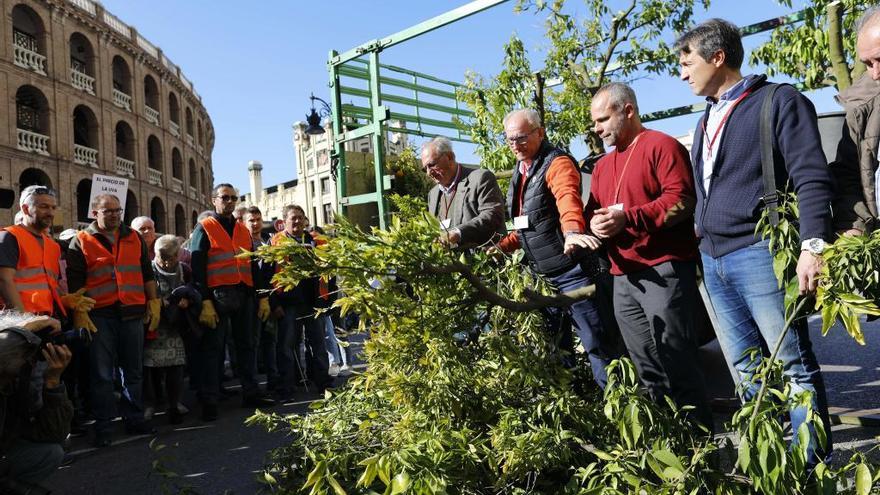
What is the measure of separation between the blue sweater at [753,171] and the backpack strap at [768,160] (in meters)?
0.02

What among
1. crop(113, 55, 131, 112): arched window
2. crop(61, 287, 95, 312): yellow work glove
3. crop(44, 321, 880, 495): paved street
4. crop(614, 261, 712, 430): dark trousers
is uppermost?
crop(113, 55, 131, 112): arched window

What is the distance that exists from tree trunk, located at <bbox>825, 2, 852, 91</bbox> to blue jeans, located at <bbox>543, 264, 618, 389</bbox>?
6.50 ft

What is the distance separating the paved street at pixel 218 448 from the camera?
362 cm

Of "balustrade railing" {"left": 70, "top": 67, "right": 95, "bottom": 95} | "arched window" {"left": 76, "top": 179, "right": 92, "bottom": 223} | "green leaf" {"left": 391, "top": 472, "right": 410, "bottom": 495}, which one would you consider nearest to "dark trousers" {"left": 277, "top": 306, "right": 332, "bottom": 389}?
"green leaf" {"left": 391, "top": 472, "right": 410, "bottom": 495}

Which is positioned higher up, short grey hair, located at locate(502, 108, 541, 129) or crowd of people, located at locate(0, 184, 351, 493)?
short grey hair, located at locate(502, 108, 541, 129)

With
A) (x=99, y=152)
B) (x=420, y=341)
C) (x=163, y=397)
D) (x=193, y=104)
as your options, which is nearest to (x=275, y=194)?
(x=193, y=104)

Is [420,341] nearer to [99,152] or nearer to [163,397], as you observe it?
[163,397]

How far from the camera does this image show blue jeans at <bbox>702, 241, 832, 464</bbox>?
2271mm

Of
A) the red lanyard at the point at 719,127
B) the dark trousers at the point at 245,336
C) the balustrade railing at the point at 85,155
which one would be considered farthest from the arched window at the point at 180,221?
the red lanyard at the point at 719,127

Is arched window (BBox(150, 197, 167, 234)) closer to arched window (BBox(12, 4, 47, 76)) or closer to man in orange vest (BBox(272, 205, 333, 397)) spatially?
arched window (BBox(12, 4, 47, 76))

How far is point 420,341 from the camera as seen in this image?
7.98 feet

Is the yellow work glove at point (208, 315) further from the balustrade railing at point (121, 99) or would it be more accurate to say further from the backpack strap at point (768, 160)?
the balustrade railing at point (121, 99)

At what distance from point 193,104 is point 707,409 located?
128 ft

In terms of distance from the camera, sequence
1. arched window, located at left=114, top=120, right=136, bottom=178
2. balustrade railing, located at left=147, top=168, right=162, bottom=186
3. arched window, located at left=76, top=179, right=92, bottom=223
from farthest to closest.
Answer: balustrade railing, located at left=147, top=168, right=162, bottom=186, arched window, located at left=114, top=120, right=136, bottom=178, arched window, located at left=76, top=179, right=92, bottom=223
